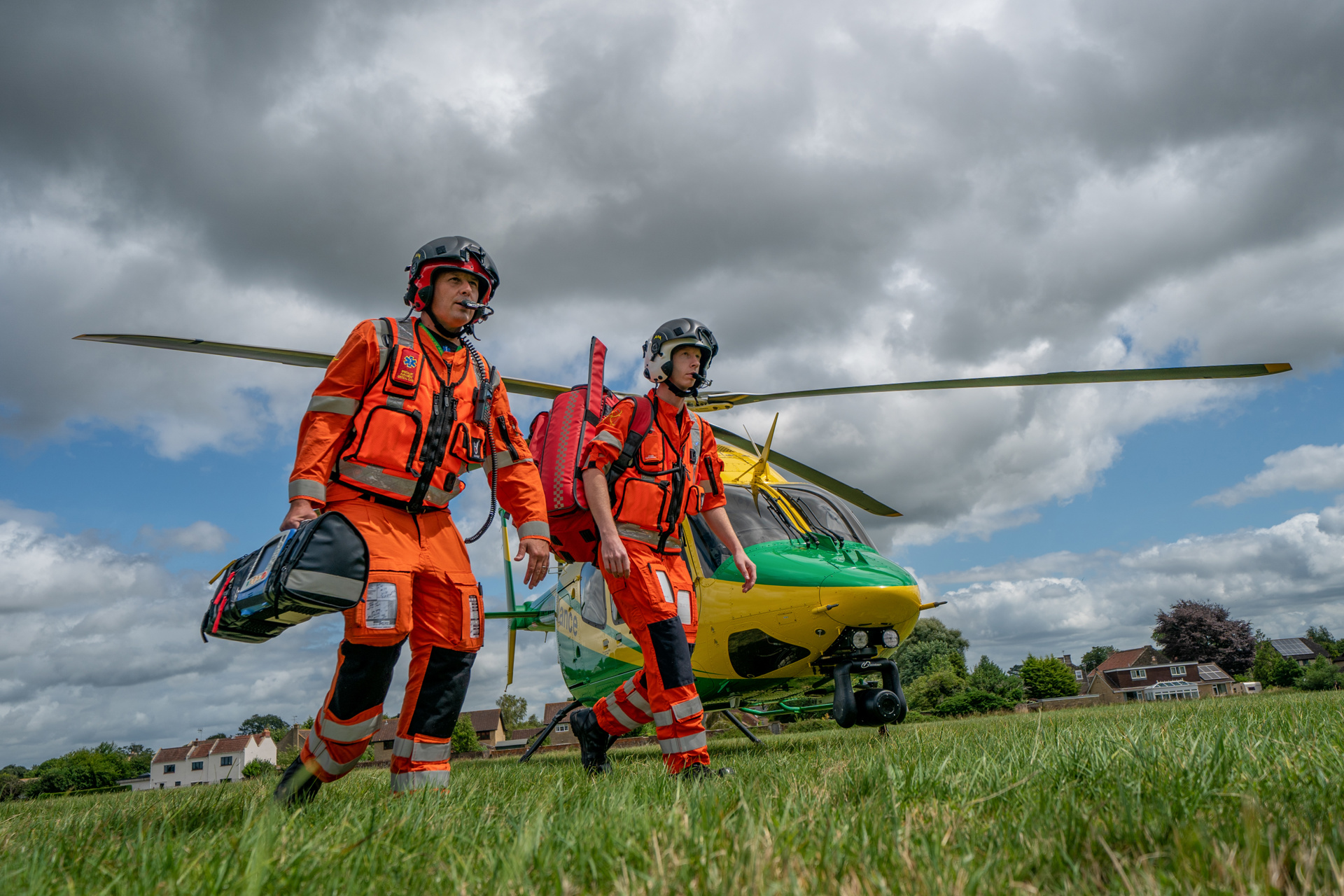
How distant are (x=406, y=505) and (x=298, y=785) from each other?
1.11 meters

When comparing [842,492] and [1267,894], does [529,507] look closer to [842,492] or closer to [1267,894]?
[1267,894]

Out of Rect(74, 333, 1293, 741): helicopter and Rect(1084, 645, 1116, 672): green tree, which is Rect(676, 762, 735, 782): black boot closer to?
Rect(74, 333, 1293, 741): helicopter

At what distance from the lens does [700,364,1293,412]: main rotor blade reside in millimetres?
4977

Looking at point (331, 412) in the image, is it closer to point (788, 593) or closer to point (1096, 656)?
point (788, 593)

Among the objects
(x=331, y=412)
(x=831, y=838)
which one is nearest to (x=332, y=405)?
(x=331, y=412)

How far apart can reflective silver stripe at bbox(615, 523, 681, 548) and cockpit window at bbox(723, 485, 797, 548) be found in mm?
1875

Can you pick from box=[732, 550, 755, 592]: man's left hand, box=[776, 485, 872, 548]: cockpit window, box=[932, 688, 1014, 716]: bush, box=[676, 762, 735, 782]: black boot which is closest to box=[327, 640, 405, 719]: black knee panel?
box=[676, 762, 735, 782]: black boot

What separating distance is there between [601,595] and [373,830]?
4.90 metres

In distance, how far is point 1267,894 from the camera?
3.18 ft

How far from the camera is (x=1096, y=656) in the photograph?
270 feet

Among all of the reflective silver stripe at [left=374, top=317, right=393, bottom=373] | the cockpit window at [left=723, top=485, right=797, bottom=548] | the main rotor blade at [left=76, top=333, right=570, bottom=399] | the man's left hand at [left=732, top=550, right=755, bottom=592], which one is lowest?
the man's left hand at [left=732, top=550, right=755, bottom=592]

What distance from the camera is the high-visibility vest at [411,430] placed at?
9.63 feet

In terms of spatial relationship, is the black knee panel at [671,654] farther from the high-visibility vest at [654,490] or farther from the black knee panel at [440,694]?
the black knee panel at [440,694]

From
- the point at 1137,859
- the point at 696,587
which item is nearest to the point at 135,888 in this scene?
the point at 1137,859
